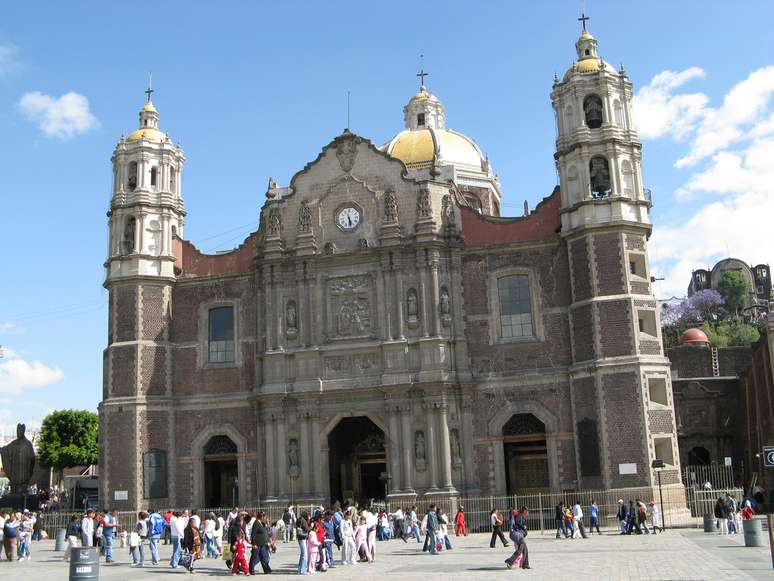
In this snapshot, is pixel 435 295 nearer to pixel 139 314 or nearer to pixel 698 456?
pixel 139 314

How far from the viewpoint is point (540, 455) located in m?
39.5

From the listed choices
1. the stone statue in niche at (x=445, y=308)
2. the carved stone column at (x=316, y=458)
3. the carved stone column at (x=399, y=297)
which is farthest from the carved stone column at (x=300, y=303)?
the stone statue in niche at (x=445, y=308)

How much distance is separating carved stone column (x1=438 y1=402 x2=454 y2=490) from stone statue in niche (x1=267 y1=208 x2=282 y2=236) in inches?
442

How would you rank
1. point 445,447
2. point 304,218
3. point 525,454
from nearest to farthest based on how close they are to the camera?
point 445,447 < point 525,454 < point 304,218

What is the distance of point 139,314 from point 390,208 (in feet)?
40.7

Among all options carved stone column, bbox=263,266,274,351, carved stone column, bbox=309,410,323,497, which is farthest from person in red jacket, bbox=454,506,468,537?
carved stone column, bbox=263,266,274,351

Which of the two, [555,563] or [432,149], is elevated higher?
[432,149]

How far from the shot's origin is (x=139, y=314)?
4238 centimetres

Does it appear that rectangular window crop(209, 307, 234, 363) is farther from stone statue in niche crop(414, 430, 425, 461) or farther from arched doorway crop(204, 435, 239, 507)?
stone statue in niche crop(414, 430, 425, 461)

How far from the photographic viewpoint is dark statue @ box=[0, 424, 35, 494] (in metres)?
42.8

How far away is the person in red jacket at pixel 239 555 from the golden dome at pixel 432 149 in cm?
3548

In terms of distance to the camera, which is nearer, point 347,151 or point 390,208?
point 390,208

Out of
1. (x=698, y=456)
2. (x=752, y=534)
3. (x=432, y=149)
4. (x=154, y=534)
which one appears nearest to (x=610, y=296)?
(x=752, y=534)

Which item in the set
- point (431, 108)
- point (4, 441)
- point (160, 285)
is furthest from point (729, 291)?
point (4, 441)
